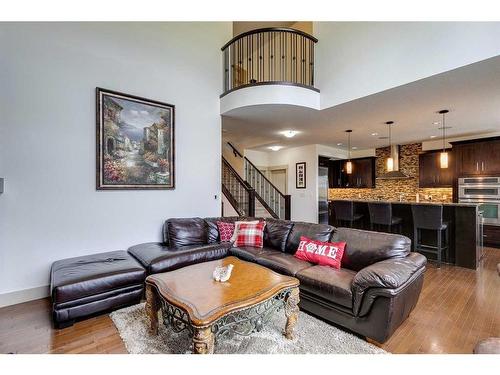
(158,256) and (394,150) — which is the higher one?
(394,150)

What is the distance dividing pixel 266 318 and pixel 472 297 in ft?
A: 9.05

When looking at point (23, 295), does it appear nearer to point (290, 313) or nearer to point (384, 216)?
point (290, 313)

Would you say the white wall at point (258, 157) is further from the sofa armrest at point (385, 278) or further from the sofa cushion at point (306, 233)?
the sofa armrest at point (385, 278)

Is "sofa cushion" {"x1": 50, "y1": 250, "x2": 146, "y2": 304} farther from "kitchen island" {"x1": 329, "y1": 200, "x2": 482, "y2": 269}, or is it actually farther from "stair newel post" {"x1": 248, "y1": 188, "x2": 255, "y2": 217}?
"kitchen island" {"x1": 329, "y1": 200, "x2": 482, "y2": 269}

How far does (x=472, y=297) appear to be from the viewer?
9.58 feet

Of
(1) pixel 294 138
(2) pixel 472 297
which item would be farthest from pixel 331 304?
(1) pixel 294 138

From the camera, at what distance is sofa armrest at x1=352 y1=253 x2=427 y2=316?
1916 millimetres

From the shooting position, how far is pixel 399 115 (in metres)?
4.61

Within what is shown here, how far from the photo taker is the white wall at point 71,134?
2.85 meters

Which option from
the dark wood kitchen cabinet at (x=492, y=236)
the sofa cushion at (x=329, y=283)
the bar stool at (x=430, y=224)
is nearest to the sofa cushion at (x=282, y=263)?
the sofa cushion at (x=329, y=283)

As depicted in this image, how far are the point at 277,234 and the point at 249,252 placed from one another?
21.4 inches

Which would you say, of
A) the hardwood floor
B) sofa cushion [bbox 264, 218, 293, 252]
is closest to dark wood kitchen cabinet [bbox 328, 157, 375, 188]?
the hardwood floor

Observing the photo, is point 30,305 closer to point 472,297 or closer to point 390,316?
point 390,316
